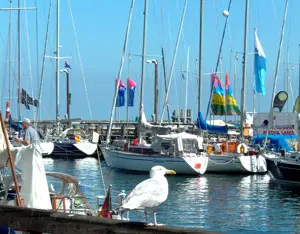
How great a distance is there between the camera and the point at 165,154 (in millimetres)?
41062

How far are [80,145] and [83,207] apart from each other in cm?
4530

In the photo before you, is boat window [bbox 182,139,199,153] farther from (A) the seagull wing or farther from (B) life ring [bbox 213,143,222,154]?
(A) the seagull wing

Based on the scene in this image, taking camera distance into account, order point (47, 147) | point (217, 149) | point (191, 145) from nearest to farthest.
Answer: point (191, 145) → point (217, 149) → point (47, 147)

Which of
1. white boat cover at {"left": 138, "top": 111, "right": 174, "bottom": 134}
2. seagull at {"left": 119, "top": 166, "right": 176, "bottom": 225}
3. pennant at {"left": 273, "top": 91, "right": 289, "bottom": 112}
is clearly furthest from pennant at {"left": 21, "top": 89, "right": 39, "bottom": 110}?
seagull at {"left": 119, "top": 166, "right": 176, "bottom": 225}

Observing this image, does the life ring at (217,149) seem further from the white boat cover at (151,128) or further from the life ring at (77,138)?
the life ring at (77,138)

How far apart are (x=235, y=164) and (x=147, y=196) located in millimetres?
32518

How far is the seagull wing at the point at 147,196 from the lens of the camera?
971cm

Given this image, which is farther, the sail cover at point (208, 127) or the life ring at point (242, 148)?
the sail cover at point (208, 127)

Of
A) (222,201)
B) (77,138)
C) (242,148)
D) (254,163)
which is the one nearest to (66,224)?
(222,201)

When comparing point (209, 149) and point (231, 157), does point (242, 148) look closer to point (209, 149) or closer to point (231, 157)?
point (231, 157)

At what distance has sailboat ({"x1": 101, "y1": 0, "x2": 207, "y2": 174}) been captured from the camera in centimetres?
4038

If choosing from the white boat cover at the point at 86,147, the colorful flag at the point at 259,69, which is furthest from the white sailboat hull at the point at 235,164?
the white boat cover at the point at 86,147

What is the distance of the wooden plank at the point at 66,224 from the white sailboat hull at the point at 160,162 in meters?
30.3

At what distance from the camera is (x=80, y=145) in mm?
59750
